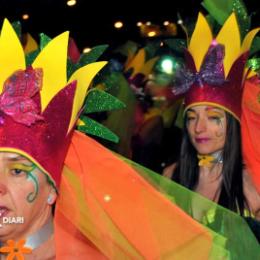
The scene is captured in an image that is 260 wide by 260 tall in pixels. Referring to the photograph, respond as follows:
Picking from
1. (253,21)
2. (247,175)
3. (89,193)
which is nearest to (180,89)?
(247,175)

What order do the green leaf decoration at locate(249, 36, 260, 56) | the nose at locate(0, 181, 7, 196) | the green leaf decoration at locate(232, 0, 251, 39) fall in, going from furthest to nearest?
the green leaf decoration at locate(249, 36, 260, 56)
the green leaf decoration at locate(232, 0, 251, 39)
the nose at locate(0, 181, 7, 196)

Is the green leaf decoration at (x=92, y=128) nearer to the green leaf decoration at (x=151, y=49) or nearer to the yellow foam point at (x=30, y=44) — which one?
the yellow foam point at (x=30, y=44)

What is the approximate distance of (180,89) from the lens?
3.74 metres

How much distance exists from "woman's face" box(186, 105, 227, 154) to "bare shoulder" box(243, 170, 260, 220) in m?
0.23

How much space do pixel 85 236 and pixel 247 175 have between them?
1.54 meters

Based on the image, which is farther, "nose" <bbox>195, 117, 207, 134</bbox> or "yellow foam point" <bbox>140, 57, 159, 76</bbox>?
"yellow foam point" <bbox>140, 57, 159, 76</bbox>

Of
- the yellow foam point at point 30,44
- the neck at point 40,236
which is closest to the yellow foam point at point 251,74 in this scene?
the yellow foam point at point 30,44

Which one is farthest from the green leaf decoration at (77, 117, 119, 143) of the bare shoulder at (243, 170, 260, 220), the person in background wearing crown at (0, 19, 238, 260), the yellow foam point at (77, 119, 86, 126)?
the bare shoulder at (243, 170, 260, 220)

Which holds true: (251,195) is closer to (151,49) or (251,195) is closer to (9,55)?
(9,55)

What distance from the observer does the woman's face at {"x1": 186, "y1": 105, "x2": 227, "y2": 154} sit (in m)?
3.55

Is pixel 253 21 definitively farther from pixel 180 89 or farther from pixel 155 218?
pixel 155 218

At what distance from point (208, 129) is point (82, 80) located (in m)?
1.36

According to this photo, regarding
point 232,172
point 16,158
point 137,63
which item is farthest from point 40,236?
point 137,63

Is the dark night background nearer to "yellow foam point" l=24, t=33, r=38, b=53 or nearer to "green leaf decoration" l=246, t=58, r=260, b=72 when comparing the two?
"yellow foam point" l=24, t=33, r=38, b=53
